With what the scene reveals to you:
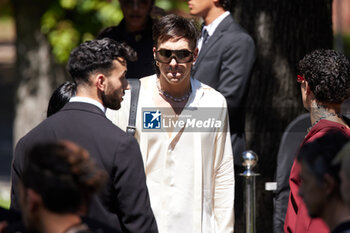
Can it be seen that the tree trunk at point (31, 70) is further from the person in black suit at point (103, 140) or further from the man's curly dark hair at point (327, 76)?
the person in black suit at point (103, 140)

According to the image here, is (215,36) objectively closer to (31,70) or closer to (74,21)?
(74,21)

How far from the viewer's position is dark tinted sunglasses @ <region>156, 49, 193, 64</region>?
4895mm

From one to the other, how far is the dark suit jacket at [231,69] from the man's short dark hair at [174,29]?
746 mm

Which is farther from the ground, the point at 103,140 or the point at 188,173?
the point at 103,140

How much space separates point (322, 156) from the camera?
3090 millimetres

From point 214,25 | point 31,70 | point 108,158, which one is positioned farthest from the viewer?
point 31,70

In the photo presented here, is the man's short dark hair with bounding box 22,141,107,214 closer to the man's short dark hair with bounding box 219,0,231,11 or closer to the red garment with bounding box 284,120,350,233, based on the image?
the red garment with bounding box 284,120,350,233

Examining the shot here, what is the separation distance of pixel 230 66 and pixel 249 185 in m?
0.93

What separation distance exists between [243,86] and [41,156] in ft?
9.88

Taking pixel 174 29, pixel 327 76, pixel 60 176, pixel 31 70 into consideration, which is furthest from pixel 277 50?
pixel 31 70

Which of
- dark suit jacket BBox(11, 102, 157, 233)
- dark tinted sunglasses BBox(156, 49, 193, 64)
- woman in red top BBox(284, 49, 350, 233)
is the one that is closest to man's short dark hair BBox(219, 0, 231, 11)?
dark tinted sunglasses BBox(156, 49, 193, 64)

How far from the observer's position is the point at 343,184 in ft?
9.52

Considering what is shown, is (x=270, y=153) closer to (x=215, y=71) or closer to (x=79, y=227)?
(x=215, y=71)

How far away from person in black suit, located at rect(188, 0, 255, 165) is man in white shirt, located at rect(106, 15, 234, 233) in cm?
66
